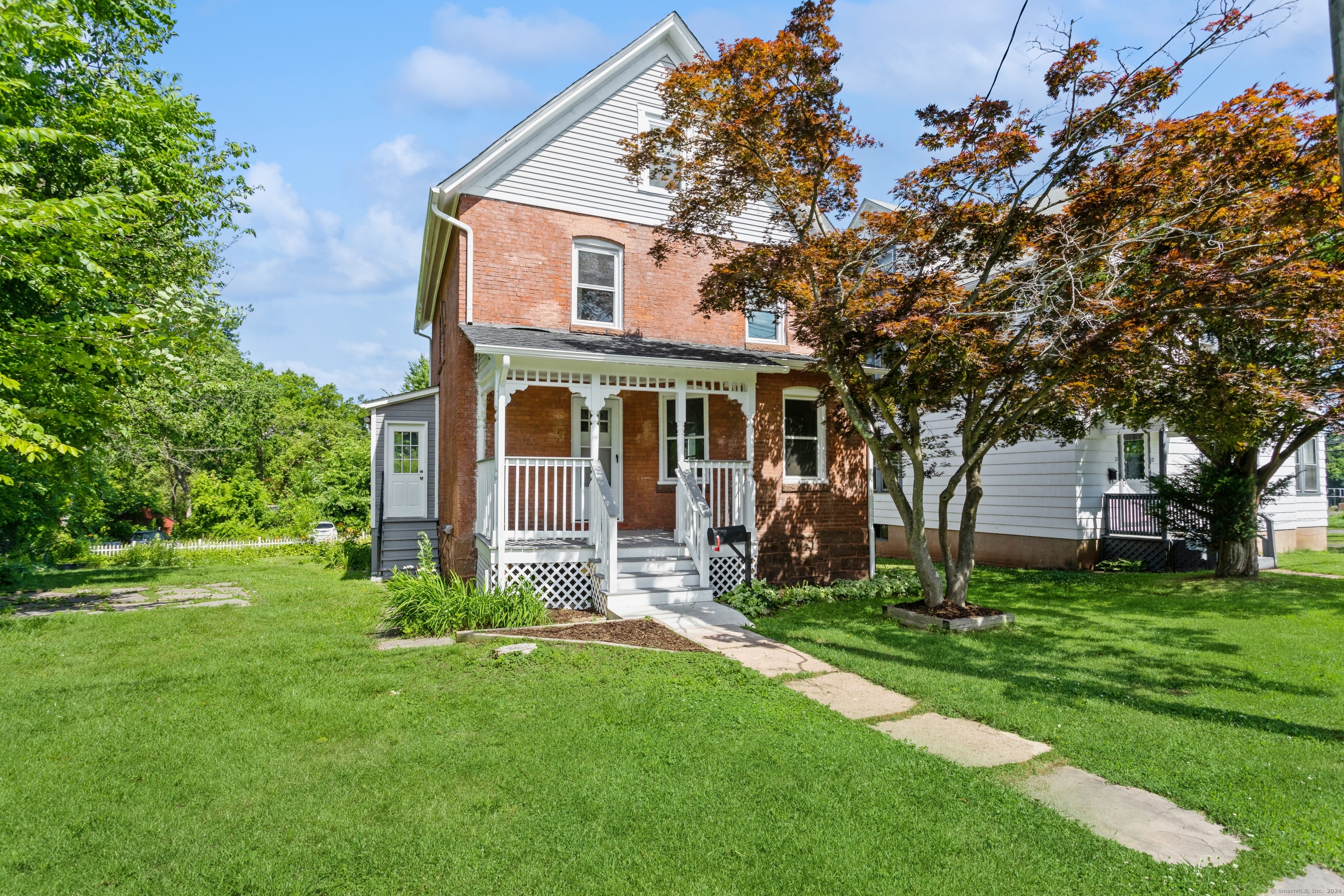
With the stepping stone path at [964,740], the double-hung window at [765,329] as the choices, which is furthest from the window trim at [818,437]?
the stepping stone path at [964,740]

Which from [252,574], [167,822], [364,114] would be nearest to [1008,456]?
[364,114]

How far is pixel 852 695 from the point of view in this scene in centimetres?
582

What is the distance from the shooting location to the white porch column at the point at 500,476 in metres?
9.29

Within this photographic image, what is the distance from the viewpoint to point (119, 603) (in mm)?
11125

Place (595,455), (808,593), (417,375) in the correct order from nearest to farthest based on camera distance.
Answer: (595,455) < (808,593) < (417,375)

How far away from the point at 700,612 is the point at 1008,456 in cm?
1040

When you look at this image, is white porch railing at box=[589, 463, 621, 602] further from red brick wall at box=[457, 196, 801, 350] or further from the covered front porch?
red brick wall at box=[457, 196, 801, 350]

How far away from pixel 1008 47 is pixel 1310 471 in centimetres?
1723

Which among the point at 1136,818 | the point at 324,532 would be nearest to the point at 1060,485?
the point at 1136,818

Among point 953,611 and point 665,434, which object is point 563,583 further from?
point 953,611

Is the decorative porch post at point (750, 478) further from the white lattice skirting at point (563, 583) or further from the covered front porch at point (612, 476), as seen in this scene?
the white lattice skirting at point (563, 583)

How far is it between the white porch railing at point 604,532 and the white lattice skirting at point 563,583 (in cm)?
28

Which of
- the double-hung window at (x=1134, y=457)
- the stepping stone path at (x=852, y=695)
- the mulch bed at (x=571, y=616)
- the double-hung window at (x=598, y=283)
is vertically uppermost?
the double-hung window at (x=598, y=283)

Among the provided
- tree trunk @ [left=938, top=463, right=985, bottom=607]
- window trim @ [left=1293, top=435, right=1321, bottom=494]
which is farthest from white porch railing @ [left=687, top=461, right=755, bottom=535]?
window trim @ [left=1293, top=435, right=1321, bottom=494]
